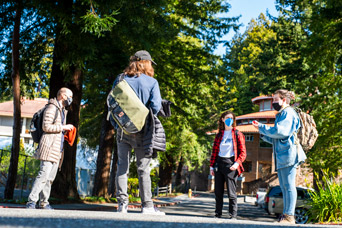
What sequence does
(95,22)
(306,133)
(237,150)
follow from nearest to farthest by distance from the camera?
(306,133) < (237,150) < (95,22)

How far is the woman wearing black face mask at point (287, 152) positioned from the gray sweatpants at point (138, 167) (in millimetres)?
2071

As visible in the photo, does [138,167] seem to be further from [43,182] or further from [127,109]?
[43,182]

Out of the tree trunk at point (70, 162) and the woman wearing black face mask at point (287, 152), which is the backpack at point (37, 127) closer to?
the woman wearing black face mask at point (287, 152)

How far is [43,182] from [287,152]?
12.7 ft

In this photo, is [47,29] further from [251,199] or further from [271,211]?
[251,199]

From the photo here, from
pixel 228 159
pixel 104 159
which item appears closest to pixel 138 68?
pixel 228 159

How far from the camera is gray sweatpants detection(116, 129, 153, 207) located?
6.02 metres

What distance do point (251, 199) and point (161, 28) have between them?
23467mm

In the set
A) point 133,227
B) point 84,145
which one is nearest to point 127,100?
point 133,227

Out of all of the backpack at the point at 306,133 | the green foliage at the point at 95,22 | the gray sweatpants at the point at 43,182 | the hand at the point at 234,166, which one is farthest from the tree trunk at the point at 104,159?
the backpack at the point at 306,133

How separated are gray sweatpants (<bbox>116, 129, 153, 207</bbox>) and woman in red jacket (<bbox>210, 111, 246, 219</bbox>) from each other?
225 cm

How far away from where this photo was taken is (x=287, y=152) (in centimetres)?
685

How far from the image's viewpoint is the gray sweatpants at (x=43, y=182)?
23.2 feet

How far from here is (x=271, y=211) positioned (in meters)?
20.2
